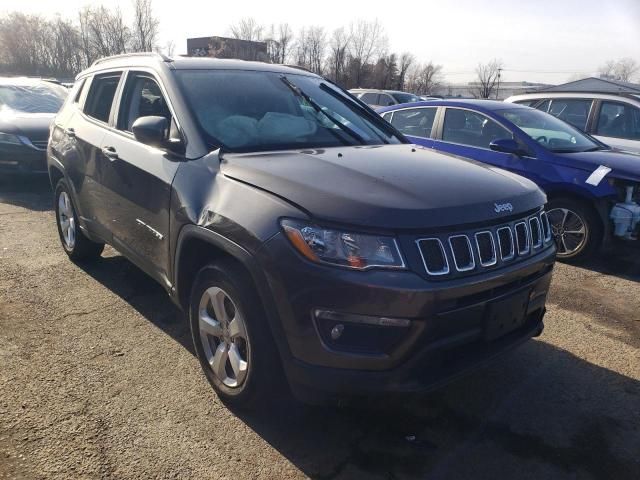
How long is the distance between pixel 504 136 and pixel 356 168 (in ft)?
13.1

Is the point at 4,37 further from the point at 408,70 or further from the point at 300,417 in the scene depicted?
the point at 300,417

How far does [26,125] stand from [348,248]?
8021mm

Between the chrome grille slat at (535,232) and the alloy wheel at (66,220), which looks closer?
the chrome grille slat at (535,232)

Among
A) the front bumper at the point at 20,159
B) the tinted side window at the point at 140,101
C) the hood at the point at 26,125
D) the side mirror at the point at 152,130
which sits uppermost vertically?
the tinted side window at the point at 140,101

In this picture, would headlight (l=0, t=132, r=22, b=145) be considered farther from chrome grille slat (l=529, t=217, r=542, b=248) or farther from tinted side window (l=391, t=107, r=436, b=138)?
chrome grille slat (l=529, t=217, r=542, b=248)

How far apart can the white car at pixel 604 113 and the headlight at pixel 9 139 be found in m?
8.35

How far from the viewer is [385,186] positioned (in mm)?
2568

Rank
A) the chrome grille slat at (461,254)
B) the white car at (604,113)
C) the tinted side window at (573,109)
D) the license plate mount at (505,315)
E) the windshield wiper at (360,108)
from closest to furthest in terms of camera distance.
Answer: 1. the chrome grille slat at (461,254)
2. the license plate mount at (505,315)
3. the windshield wiper at (360,108)
4. the white car at (604,113)
5. the tinted side window at (573,109)

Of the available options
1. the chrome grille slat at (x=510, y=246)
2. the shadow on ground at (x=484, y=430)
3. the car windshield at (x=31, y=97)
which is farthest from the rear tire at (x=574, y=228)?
the car windshield at (x=31, y=97)

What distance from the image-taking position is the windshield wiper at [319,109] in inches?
144

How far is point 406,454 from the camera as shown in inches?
103

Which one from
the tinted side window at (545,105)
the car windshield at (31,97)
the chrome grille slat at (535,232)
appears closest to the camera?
the chrome grille slat at (535,232)

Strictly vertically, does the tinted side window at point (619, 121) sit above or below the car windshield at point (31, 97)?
above

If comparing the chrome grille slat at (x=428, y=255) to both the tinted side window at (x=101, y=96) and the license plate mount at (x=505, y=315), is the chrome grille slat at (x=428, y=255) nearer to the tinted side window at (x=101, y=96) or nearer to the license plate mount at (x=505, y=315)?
the license plate mount at (x=505, y=315)
